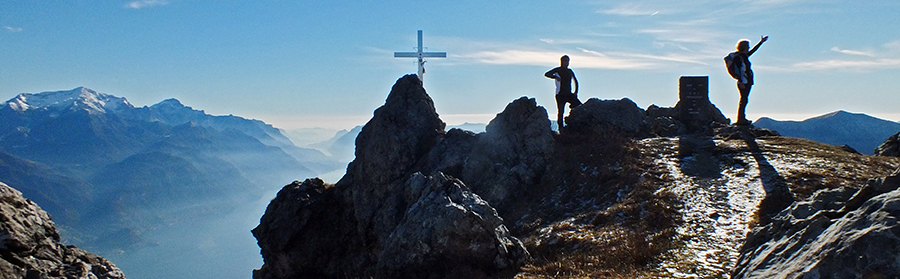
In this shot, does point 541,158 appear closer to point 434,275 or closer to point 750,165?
point 750,165

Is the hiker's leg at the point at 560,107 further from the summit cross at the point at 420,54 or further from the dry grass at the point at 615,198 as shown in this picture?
the summit cross at the point at 420,54

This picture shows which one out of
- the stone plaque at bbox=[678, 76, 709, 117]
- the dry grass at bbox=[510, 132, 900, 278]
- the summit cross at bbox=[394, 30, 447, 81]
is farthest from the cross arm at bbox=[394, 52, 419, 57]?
the dry grass at bbox=[510, 132, 900, 278]

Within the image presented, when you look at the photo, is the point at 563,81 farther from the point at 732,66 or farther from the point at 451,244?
the point at 451,244

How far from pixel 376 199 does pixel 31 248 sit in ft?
48.3

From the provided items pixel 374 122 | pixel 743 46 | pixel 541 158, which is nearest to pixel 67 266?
pixel 374 122

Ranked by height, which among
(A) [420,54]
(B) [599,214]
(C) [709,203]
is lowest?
(B) [599,214]

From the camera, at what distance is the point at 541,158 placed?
83.3 ft

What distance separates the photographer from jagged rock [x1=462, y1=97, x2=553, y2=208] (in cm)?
2422

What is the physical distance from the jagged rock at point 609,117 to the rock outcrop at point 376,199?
2.58 m

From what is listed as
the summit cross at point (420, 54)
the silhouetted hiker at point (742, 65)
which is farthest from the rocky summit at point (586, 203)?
the summit cross at point (420, 54)

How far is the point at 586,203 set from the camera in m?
20.3

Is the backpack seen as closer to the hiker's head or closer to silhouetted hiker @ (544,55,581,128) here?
the hiker's head

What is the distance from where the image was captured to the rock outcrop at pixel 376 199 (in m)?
19.2

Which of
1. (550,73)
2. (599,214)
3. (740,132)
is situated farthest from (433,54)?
(599,214)
